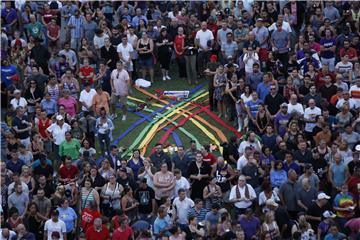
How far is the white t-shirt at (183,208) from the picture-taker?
83.0 ft

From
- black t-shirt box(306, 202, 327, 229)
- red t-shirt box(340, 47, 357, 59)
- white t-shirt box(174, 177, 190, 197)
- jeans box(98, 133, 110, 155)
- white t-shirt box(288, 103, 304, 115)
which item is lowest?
black t-shirt box(306, 202, 327, 229)

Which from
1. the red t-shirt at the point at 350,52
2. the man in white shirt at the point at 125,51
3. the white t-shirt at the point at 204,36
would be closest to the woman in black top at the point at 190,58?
the white t-shirt at the point at 204,36

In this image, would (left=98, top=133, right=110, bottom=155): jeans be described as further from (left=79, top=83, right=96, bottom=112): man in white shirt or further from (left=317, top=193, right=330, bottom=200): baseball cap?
(left=317, top=193, right=330, bottom=200): baseball cap

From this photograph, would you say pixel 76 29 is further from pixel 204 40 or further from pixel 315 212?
pixel 315 212

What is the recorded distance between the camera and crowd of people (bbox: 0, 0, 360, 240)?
25.2 meters

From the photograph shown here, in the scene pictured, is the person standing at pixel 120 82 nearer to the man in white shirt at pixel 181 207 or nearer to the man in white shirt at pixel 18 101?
the man in white shirt at pixel 18 101

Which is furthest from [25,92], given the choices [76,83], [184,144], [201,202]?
[201,202]

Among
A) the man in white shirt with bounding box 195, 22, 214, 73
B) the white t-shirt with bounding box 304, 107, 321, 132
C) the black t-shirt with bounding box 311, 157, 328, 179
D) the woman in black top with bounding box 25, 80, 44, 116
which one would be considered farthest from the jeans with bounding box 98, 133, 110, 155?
the black t-shirt with bounding box 311, 157, 328, 179

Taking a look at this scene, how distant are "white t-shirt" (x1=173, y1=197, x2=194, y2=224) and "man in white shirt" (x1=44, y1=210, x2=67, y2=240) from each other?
2.28 m

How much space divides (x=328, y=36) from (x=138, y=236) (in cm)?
917

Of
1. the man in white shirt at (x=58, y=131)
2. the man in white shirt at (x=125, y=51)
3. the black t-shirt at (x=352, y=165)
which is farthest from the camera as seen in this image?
the man in white shirt at (x=125, y=51)

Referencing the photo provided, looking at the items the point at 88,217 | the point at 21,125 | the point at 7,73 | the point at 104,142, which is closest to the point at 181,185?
the point at 88,217

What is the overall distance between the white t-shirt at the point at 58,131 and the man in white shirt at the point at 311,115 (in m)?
5.23

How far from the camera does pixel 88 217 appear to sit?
25.2 m
